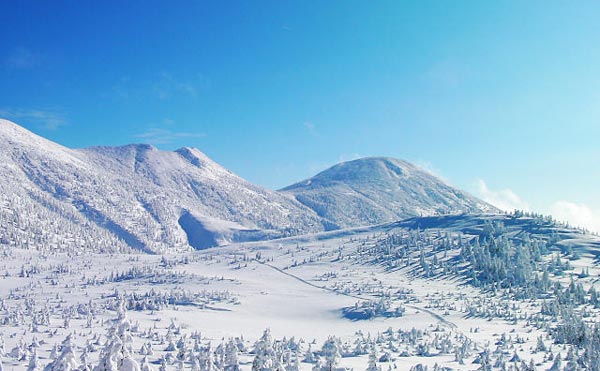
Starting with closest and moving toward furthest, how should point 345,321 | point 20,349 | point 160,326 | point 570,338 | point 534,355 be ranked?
point 20,349 < point 534,355 < point 570,338 < point 160,326 < point 345,321

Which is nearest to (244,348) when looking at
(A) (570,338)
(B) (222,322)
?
(B) (222,322)

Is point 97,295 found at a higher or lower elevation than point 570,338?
higher

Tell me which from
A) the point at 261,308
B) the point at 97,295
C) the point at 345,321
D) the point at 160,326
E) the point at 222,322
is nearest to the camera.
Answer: the point at 160,326

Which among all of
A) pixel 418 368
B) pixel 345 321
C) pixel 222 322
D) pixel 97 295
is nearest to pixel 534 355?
pixel 418 368

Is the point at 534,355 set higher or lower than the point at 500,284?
lower

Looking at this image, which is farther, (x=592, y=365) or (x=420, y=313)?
(x=420, y=313)

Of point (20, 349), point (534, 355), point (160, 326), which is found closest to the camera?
point (20, 349)

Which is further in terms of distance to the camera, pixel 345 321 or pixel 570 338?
pixel 345 321

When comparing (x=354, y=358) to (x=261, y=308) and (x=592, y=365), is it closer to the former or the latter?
(x=592, y=365)

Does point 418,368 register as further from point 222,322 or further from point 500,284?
point 500,284
